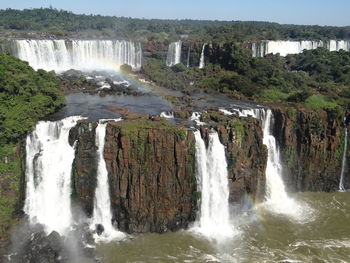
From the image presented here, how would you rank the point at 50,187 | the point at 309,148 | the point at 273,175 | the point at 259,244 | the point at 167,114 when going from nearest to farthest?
the point at 259,244 → the point at 50,187 → the point at 273,175 → the point at 167,114 → the point at 309,148

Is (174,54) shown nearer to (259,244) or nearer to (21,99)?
(21,99)

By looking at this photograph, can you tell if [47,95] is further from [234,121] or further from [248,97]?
[248,97]

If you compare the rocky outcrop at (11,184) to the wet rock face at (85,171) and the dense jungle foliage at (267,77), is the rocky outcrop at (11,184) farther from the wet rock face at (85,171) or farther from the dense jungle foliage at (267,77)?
the dense jungle foliage at (267,77)

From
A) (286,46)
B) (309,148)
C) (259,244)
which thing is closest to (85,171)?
(259,244)

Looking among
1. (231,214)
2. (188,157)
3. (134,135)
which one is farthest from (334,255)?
(134,135)

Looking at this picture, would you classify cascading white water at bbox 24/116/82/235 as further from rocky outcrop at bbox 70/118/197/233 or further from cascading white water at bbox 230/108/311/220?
cascading white water at bbox 230/108/311/220

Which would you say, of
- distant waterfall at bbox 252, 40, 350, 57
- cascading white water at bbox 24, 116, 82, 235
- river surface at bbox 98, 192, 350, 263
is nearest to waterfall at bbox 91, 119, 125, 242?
river surface at bbox 98, 192, 350, 263
